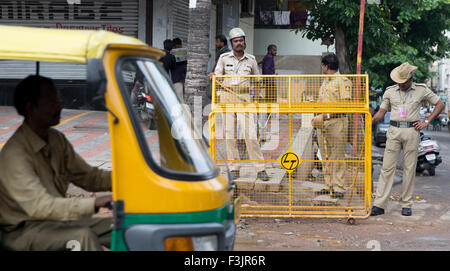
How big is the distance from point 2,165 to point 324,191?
519 centimetres

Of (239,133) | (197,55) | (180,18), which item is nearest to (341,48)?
(197,55)


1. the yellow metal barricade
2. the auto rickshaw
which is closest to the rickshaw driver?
the auto rickshaw

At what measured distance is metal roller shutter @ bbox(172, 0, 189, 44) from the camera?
18.5m

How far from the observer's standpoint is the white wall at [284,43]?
2994 centimetres

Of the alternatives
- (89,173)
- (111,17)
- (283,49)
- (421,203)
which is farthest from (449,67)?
(89,173)

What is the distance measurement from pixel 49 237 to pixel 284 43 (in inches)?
1083

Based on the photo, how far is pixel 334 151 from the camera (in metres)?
7.78

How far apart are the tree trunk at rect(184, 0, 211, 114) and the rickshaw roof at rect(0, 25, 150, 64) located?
6.42 metres

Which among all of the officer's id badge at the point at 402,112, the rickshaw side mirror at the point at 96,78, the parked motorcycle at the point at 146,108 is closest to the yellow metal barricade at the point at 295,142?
the officer's id badge at the point at 402,112

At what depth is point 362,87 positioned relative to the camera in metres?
7.48

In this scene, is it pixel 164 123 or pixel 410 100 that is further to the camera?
pixel 410 100

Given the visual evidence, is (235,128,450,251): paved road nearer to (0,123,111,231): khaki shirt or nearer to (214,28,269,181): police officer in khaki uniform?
(214,28,269,181): police officer in khaki uniform

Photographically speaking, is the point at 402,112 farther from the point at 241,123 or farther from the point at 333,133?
the point at 241,123

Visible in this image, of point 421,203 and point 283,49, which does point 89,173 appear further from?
point 283,49
